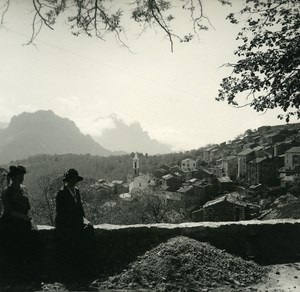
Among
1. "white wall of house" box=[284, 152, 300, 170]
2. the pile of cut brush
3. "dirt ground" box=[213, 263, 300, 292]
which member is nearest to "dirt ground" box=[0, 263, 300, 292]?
"dirt ground" box=[213, 263, 300, 292]

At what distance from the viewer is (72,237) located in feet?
16.4

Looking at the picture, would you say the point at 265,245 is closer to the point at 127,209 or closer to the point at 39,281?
the point at 39,281

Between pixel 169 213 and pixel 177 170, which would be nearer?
pixel 169 213

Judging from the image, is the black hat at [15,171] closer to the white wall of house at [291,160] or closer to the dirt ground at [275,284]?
the dirt ground at [275,284]

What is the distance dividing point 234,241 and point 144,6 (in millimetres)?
4346

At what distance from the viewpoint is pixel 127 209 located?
3572 cm

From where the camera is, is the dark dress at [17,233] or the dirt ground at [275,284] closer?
the dark dress at [17,233]

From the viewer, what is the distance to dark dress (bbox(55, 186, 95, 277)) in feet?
16.4

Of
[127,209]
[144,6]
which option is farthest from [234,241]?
[127,209]

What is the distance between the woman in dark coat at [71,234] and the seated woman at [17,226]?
15.3 inches

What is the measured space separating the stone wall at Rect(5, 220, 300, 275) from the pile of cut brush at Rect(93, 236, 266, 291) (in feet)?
1.13

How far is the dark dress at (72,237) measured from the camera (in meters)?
5.00

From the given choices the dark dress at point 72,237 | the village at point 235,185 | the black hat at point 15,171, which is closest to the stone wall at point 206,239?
the dark dress at point 72,237

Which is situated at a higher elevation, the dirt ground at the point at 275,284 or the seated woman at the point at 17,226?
the seated woman at the point at 17,226
